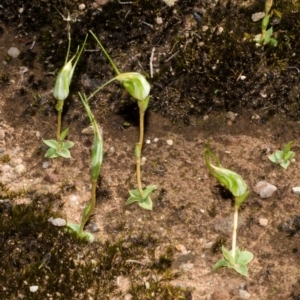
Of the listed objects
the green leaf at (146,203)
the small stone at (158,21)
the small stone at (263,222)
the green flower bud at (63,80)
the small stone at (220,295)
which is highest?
the green flower bud at (63,80)

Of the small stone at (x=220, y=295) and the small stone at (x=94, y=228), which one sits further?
the small stone at (x=94, y=228)

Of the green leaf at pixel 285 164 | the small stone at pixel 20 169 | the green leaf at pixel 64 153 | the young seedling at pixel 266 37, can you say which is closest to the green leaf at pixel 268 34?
the young seedling at pixel 266 37

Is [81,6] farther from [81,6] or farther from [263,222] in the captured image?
[263,222]

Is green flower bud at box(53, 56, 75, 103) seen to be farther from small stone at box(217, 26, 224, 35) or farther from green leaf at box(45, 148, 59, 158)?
small stone at box(217, 26, 224, 35)

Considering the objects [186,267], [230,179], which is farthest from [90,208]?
[230,179]

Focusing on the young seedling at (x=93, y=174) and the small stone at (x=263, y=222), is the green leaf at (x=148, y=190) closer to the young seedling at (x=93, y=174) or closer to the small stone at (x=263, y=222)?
the young seedling at (x=93, y=174)

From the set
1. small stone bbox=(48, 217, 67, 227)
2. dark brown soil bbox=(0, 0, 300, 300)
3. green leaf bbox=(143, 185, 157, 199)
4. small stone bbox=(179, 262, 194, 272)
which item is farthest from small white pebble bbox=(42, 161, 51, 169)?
small stone bbox=(179, 262, 194, 272)

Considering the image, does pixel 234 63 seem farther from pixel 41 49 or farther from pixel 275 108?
pixel 41 49
